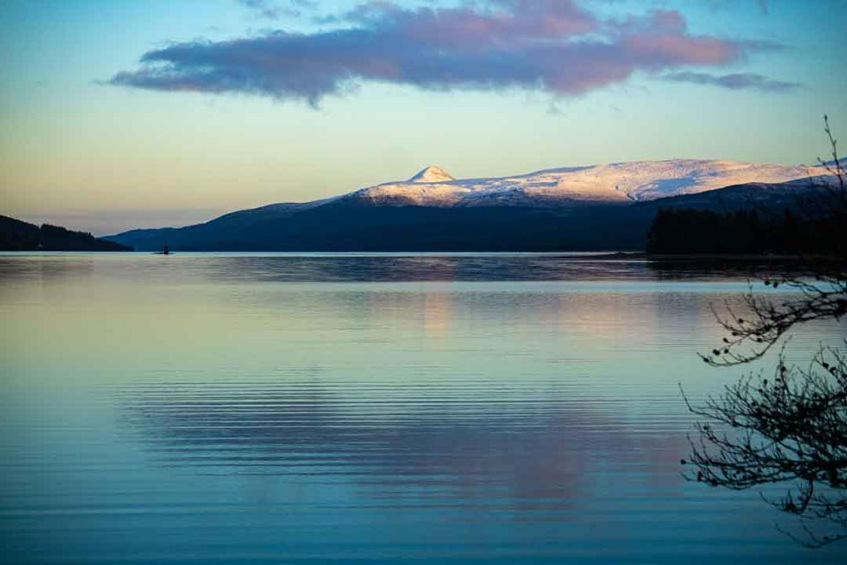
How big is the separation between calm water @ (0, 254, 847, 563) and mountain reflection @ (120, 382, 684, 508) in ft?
0.14

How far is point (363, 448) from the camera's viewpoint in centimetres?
1225

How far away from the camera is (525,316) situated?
3238 centimetres

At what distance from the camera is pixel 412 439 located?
12.8 meters

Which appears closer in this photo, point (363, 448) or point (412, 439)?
point (363, 448)

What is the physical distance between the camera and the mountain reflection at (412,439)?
10859 mm

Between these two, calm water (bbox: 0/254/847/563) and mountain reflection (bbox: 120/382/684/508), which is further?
mountain reflection (bbox: 120/382/684/508)

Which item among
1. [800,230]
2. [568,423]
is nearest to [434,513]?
[800,230]

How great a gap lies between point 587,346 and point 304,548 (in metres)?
16.0

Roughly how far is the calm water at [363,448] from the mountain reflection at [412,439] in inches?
1.7

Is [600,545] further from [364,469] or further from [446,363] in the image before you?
[446,363]

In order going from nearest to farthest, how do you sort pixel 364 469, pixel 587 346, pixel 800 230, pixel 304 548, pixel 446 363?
pixel 800 230 < pixel 304 548 < pixel 364 469 < pixel 446 363 < pixel 587 346

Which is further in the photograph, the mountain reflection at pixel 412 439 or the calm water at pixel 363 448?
the mountain reflection at pixel 412 439

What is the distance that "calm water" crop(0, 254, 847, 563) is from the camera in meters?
8.75

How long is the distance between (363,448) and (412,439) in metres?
0.75
